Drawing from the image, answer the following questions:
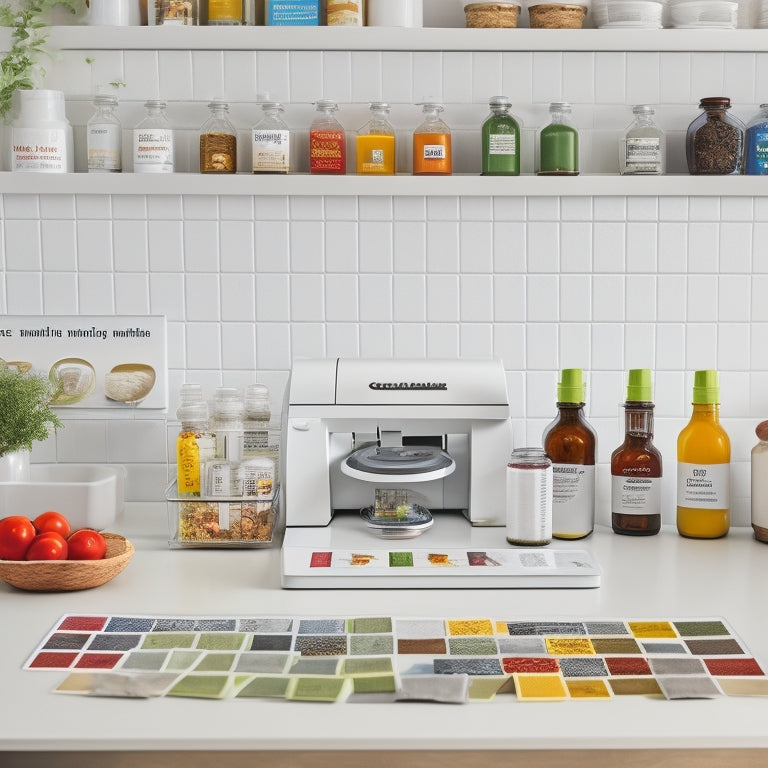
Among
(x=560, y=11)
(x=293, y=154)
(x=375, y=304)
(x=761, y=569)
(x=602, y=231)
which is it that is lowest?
(x=761, y=569)

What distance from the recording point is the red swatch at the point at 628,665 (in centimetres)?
119

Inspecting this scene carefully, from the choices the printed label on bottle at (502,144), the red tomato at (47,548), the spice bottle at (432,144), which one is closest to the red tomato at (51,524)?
the red tomato at (47,548)

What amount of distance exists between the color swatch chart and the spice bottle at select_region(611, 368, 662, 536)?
49 cm

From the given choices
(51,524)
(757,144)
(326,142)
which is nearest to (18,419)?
(51,524)

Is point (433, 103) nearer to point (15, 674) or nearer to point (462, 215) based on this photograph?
point (462, 215)

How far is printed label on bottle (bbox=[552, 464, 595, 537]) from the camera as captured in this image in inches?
70.3

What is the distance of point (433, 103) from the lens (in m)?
1.93

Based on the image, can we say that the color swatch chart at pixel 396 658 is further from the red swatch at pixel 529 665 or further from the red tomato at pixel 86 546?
the red tomato at pixel 86 546

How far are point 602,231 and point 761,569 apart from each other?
749mm

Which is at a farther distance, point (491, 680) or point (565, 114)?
point (565, 114)

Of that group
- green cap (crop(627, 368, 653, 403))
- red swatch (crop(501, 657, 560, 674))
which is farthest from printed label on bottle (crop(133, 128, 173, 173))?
red swatch (crop(501, 657, 560, 674))

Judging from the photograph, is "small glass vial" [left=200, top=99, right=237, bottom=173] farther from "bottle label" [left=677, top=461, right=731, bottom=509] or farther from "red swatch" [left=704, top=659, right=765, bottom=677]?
"red swatch" [left=704, top=659, right=765, bottom=677]

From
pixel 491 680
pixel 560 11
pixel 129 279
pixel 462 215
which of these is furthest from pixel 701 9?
pixel 491 680

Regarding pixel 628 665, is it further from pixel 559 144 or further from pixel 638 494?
pixel 559 144
